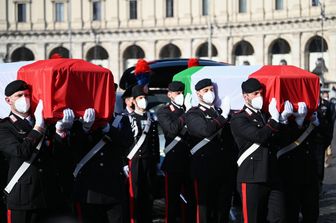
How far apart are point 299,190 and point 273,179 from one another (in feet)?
2.61

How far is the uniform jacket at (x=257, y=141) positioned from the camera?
620 centimetres

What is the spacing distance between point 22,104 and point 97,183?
1.02 metres

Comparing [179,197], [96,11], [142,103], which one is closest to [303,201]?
[179,197]

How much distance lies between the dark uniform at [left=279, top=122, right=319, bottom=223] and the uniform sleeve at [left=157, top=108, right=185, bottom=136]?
1102 mm

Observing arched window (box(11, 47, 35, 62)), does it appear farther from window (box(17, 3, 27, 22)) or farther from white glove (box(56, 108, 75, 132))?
white glove (box(56, 108, 75, 132))

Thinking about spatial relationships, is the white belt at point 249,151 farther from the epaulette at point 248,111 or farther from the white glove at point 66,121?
the white glove at point 66,121

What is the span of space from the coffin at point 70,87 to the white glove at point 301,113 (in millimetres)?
1882

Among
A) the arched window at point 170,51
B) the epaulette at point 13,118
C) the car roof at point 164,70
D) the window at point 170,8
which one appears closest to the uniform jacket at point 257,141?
the epaulette at point 13,118

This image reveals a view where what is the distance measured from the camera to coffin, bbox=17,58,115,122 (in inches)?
216

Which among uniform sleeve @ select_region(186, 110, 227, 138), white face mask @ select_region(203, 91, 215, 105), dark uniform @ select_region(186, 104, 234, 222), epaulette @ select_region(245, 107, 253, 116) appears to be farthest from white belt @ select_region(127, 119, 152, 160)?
epaulette @ select_region(245, 107, 253, 116)

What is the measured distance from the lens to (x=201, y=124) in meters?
6.72

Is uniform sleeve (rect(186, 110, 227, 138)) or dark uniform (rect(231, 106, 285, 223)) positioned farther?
uniform sleeve (rect(186, 110, 227, 138))

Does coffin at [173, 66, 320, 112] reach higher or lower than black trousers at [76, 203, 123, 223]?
higher

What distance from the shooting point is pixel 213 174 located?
7.06m
